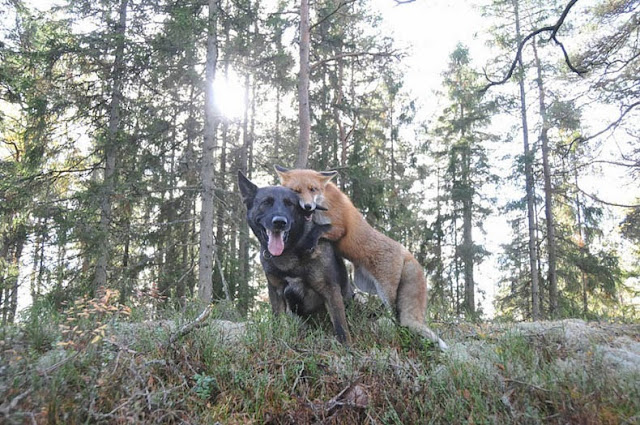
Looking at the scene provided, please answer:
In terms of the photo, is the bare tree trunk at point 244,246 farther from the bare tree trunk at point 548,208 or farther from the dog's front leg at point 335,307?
the bare tree trunk at point 548,208

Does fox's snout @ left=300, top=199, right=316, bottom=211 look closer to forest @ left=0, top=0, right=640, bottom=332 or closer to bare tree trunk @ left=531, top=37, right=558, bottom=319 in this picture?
forest @ left=0, top=0, right=640, bottom=332

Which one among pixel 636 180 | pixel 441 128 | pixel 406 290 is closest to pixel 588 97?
pixel 636 180

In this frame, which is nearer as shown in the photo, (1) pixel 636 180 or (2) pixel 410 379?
(2) pixel 410 379

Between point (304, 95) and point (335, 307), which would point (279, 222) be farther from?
point (304, 95)

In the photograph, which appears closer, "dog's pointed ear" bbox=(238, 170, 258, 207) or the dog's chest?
the dog's chest

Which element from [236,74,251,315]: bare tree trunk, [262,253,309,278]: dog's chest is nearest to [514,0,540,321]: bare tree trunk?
[236,74,251,315]: bare tree trunk

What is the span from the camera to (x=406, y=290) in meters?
5.35

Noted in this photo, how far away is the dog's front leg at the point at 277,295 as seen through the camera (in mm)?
5094

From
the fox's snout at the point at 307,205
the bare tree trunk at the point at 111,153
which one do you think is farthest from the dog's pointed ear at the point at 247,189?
the bare tree trunk at the point at 111,153

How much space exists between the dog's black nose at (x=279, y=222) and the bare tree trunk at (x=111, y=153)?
402 inches

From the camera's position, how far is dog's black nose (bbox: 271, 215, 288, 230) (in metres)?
4.58

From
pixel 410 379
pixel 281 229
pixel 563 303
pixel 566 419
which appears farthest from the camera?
pixel 563 303

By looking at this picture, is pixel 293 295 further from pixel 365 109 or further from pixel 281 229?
pixel 365 109

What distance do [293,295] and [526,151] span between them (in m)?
18.8
